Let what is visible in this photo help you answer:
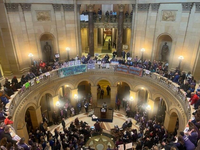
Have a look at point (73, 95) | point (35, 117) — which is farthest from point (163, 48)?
point (35, 117)

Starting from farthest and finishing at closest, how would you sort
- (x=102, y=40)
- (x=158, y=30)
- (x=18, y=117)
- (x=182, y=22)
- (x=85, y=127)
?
1. (x=102, y=40)
2. (x=158, y=30)
3. (x=182, y=22)
4. (x=85, y=127)
5. (x=18, y=117)

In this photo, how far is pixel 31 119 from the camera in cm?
1781

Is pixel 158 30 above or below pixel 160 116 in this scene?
above

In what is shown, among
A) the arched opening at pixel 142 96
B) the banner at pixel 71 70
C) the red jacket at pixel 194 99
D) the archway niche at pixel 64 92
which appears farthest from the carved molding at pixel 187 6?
the archway niche at pixel 64 92

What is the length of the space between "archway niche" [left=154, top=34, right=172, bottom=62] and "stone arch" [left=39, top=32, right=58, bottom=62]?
12049 millimetres

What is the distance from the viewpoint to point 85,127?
1634 cm

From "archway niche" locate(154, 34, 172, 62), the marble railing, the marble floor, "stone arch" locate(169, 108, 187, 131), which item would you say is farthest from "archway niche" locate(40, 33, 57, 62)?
"stone arch" locate(169, 108, 187, 131)

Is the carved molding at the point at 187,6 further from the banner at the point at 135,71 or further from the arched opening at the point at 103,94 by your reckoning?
the arched opening at the point at 103,94

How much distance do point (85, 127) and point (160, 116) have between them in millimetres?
7656

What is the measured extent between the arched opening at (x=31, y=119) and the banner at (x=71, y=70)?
176 inches

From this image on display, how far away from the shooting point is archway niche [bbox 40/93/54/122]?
66.5 feet

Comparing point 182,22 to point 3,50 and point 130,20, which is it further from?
point 3,50

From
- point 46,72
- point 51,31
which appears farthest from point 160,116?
point 51,31

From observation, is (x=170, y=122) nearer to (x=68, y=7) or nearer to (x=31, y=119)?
(x=31, y=119)
